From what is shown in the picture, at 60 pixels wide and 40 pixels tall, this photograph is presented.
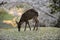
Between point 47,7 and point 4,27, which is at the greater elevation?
point 47,7

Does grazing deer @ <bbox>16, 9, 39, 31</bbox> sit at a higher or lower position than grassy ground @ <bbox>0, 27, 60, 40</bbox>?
higher

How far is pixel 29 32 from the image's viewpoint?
3.12 meters

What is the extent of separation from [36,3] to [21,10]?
277mm

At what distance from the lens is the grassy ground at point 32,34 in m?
Result: 3.07

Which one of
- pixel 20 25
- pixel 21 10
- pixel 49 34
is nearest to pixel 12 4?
pixel 21 10

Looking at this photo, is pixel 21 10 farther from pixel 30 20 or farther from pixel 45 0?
pixel 45 0

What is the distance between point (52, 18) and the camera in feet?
10.5

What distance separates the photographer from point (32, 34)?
311 cm

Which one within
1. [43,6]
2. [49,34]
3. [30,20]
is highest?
[43,6]

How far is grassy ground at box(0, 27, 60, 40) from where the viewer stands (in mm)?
3072

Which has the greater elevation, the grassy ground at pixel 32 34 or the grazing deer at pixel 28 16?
the grazing deer at pixel 28 16

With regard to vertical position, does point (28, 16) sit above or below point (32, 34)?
above

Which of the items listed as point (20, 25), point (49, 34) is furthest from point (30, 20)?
point (49, 34)

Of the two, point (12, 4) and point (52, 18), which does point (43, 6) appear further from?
point (12, 4)
